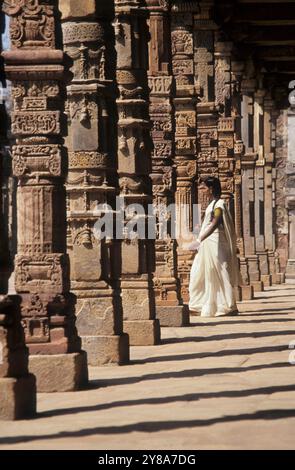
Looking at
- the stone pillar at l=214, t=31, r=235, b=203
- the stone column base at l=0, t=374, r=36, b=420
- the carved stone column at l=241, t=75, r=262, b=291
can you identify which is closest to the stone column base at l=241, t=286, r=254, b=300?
the stone pillar at l=214, t=31, r=235, b=203

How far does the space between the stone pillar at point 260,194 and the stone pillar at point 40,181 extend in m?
23.9

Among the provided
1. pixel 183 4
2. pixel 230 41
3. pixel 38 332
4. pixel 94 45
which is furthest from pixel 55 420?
pixel 230 41

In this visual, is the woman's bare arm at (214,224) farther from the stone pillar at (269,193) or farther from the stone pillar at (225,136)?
the stone pillar at (269,193)

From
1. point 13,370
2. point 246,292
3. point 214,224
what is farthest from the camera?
point 246,292

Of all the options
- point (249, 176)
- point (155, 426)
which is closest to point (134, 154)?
point (155, 426)

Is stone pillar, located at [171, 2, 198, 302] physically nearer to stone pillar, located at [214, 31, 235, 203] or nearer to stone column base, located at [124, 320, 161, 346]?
stone pillar, located at [214, 31, 235, 203]

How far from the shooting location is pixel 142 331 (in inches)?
608

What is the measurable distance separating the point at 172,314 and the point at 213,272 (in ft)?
9.04

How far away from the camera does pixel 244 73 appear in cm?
3184

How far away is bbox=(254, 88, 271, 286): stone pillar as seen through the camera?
35438 mm

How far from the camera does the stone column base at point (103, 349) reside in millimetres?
12977

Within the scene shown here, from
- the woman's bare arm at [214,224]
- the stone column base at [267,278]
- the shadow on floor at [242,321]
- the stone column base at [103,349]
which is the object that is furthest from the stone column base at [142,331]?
the stone column base at [267,278]

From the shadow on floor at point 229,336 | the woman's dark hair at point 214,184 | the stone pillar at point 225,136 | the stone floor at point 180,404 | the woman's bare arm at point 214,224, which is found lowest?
the stone floor at point 180,404

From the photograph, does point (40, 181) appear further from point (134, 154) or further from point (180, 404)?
point (134, 154)
